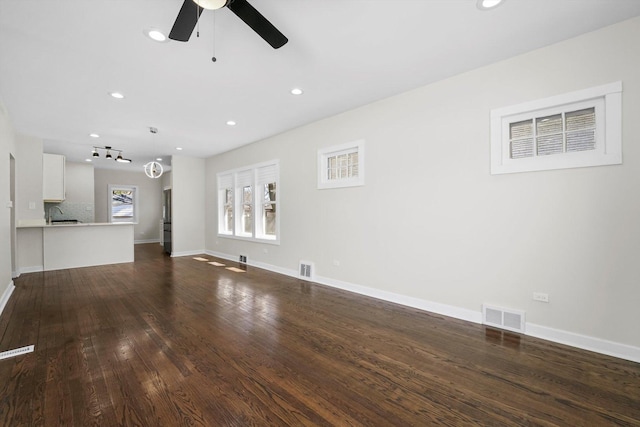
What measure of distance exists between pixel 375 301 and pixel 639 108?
10.7 feet

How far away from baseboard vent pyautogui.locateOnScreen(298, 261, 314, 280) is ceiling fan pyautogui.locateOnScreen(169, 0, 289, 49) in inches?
145

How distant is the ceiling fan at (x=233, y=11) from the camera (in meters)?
1.74

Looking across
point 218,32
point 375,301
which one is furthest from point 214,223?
point 218,32

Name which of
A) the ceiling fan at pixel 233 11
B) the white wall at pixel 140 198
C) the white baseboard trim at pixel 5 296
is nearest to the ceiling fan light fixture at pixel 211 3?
the ceiling fan at pixel 233 11

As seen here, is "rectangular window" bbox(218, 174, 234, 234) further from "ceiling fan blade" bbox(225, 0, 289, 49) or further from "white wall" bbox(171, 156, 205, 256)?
"ceiling fan blade" bbox(225, 0, 289, 49)

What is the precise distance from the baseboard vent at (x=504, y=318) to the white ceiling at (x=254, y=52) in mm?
2683

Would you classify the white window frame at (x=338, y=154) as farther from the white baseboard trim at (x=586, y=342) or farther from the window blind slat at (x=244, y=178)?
the white baseboard trim at (x=586, y=342)

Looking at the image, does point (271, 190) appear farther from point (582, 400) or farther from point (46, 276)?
point (582, 400)

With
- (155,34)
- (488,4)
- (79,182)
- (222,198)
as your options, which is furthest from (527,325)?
(79,182)

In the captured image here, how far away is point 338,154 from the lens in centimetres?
464

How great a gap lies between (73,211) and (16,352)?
306 inches

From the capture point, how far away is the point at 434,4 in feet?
6.98

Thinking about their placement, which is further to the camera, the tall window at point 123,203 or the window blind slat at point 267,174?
the tall window at point 123,203

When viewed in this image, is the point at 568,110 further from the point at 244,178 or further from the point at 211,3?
the point at 244,178
